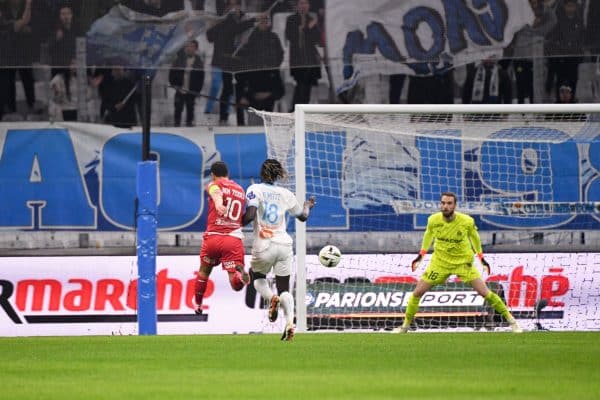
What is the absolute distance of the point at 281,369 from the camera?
435 inches

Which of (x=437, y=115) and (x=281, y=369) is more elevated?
(x=437, y=115)

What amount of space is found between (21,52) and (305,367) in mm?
10027

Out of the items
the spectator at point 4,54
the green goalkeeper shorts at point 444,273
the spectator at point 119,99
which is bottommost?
the green goalkeeper shorts at point 444,273

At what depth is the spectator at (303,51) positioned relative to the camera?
19.8 metres

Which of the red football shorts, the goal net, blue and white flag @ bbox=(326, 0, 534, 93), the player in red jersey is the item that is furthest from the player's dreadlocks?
blue and white flag @ bbox=(326, 0, 534, 93)

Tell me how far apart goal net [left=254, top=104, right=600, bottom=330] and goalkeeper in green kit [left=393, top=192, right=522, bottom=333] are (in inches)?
42.1

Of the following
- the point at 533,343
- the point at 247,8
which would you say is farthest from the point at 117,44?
the point at 533,343

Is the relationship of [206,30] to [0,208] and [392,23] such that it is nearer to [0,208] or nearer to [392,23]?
[392,23]

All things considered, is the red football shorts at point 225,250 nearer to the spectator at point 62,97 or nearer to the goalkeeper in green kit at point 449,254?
the goalkeeper in green kit at point 449,254

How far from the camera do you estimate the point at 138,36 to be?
2005 centimetres

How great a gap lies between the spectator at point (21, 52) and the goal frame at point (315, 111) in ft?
16.3

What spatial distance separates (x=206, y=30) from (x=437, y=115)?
3.96m

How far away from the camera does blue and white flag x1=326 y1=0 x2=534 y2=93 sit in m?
19.9

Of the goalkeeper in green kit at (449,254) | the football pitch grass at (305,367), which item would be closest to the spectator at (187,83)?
the goalkeeper in green kit at (449,254)
